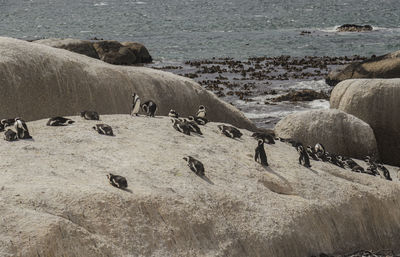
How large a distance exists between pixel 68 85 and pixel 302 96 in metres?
15.4

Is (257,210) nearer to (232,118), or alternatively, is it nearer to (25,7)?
(232,118)

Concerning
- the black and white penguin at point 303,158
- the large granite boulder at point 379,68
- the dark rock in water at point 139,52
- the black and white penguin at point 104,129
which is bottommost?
the dark rock in water at point 139,52

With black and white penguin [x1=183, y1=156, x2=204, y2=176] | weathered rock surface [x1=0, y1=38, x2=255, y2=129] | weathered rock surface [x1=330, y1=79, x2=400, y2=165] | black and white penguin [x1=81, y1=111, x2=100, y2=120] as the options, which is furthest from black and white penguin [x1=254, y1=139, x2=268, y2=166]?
weathered rock surface [x1=330, y1=79, x2=400, y2=165]

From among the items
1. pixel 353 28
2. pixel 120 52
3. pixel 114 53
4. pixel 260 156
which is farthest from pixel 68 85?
pixel 353 28

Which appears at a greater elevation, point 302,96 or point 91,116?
point 91,116

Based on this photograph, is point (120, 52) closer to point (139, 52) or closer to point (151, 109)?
point (139, 52)

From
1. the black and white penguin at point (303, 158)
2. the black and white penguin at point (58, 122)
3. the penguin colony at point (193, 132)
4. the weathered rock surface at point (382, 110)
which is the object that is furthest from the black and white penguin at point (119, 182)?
the weathered rock surface at point (382, 110)

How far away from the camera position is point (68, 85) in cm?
1591

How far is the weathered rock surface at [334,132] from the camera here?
1931 centimetres

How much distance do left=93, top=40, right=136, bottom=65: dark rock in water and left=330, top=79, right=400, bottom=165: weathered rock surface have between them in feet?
68.4

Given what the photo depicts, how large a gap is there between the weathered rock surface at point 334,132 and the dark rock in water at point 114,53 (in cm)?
2112

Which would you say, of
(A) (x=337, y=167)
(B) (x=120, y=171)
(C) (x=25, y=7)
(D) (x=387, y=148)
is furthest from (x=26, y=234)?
(C) (x=25, y=7)

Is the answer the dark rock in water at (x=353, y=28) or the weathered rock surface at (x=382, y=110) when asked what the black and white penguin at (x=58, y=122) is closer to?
the weathered rock surface at (x=382, y=110)

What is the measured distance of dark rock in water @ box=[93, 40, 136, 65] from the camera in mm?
38906
